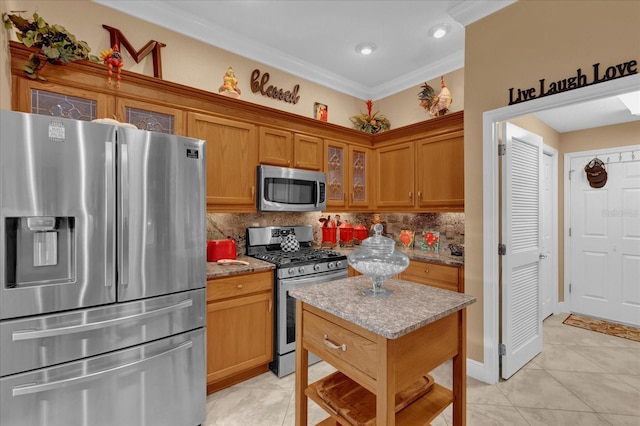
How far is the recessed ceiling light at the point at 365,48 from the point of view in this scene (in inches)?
120

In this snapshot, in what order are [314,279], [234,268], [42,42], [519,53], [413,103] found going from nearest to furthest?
[42,42] < [519,53] < [234,268] < [314,279] < [413,103]

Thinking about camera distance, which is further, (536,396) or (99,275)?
(536,396)

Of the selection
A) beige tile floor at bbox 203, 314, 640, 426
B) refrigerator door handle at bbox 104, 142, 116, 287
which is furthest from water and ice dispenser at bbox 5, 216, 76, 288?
beige tile floor at bbox 203, 314, 640, 426

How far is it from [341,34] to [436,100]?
4.07ft

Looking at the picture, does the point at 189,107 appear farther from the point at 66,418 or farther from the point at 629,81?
the point at 629,81

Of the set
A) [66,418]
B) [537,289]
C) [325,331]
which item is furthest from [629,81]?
[66,418]

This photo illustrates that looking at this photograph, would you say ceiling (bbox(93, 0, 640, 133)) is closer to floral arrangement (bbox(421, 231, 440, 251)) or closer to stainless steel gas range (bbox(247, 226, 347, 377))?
floral arrangement (bbox(421, 231, 440, 251))

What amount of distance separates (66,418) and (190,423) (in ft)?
2.22

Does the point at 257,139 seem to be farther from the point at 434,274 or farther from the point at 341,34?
Result: the point at 434,274

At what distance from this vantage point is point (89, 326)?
152cm

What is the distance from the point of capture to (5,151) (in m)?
1.34

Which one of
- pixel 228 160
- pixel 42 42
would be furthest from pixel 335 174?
pixel 42 42

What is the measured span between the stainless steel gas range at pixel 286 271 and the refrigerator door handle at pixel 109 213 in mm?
1233

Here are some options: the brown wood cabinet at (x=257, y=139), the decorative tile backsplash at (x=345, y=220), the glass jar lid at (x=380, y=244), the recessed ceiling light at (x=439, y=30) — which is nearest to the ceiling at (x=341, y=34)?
the recessed ceiling light at (x=439, y=30)
